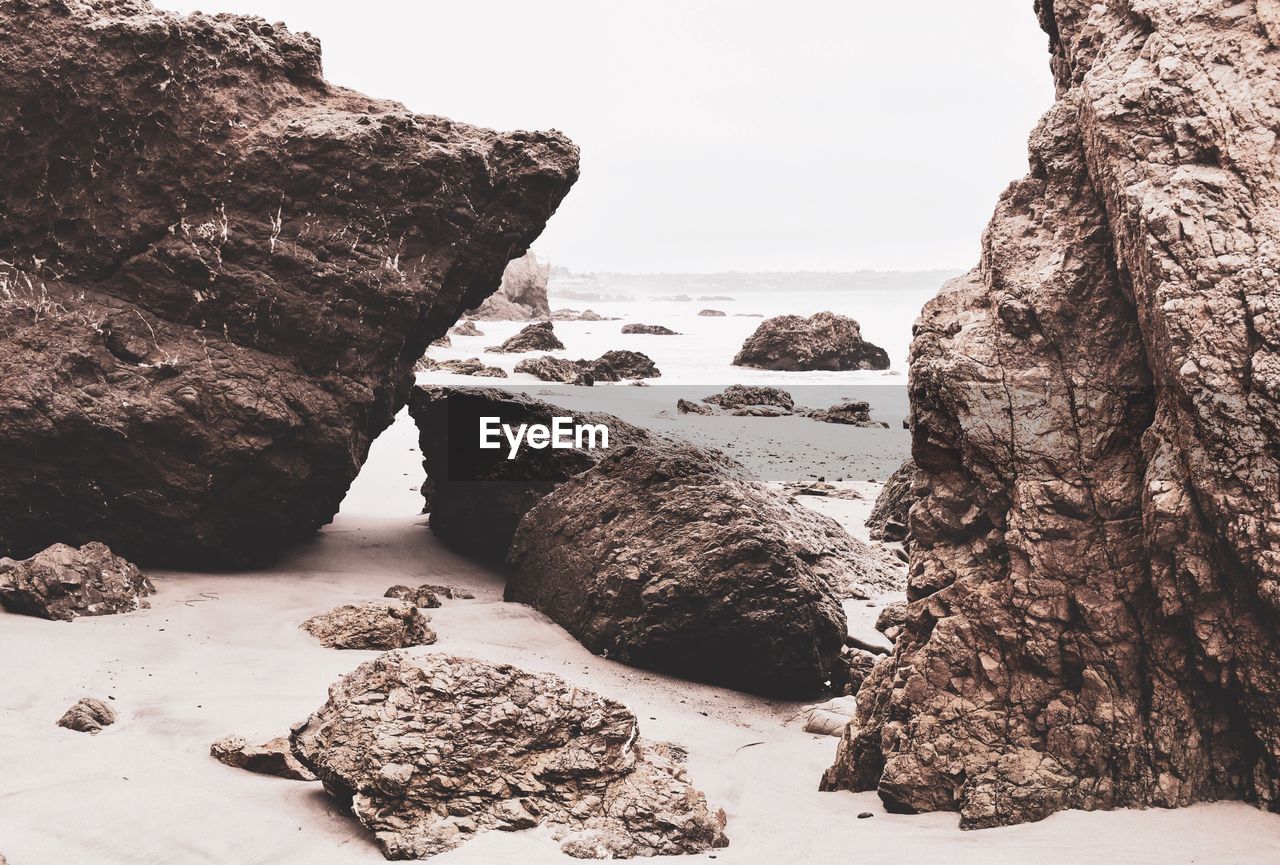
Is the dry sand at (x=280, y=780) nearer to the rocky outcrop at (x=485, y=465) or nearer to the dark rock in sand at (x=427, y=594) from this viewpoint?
the dark rock in sand at (x=427, y=594)

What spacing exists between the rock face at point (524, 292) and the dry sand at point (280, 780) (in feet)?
94.4

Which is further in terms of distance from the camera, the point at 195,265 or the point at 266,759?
the point at 195,265

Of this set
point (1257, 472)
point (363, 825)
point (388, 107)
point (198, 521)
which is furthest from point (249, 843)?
point (388, 107)

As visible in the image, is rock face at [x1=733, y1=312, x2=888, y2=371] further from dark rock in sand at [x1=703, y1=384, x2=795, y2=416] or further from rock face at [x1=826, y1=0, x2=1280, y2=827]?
rock face at [x1=826, y1=0, x2=1280, y2=827]

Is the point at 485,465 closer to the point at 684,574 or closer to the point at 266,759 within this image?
the point at 684,574

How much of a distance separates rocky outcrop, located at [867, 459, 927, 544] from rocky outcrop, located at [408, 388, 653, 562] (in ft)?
6.23

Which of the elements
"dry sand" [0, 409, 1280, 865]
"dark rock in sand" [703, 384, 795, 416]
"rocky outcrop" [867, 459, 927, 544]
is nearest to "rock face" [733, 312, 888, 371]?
"dark rock in sand" [703, 384, 795, 416]

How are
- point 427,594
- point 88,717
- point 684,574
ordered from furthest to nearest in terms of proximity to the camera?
point 427,594 < point 684,574 < point 88,717

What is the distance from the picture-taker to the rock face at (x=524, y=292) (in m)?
35.5

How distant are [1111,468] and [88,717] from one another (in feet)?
11.6

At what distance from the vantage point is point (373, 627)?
18.5 feet

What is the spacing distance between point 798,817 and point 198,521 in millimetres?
4279

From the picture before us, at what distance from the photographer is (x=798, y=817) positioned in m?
3.82

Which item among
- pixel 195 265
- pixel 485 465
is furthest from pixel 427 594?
pixel 195 265
